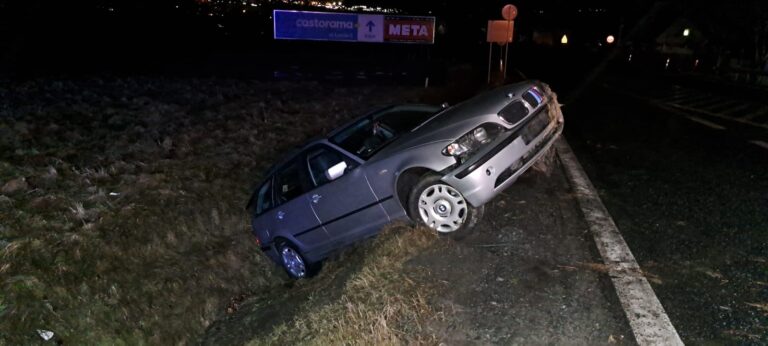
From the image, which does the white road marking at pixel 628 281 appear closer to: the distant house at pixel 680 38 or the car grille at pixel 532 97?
the car grille at pixel 532 97

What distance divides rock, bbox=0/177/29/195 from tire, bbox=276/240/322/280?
363cm

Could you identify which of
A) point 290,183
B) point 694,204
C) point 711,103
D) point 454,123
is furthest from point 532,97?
point 711,103

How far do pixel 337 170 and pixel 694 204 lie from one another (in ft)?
12.5

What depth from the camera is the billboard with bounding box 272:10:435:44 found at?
877 inches

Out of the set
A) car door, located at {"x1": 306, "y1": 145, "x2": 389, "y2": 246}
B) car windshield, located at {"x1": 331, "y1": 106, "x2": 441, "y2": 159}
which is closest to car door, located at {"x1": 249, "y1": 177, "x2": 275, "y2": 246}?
car door, located at {"x1": 306, "y1": 145, "x2": 389, "y2": 246}

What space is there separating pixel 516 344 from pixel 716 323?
1340mm

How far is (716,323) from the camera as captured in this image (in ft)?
11.2

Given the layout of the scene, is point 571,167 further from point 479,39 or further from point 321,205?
point 479,39

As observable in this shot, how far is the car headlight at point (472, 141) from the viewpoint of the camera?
16.2ft

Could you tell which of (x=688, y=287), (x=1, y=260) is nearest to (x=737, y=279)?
(x=688, y=287)

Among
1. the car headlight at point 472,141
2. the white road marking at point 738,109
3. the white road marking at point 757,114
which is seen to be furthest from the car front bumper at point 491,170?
the white road marking at point 738,109

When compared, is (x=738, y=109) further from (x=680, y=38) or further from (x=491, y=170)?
(x=680, y=38)

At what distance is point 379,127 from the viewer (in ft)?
20.7

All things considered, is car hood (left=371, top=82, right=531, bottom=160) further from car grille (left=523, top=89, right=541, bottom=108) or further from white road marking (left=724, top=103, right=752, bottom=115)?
white road marking (left=724, top=103, right=752, bottom=115)
